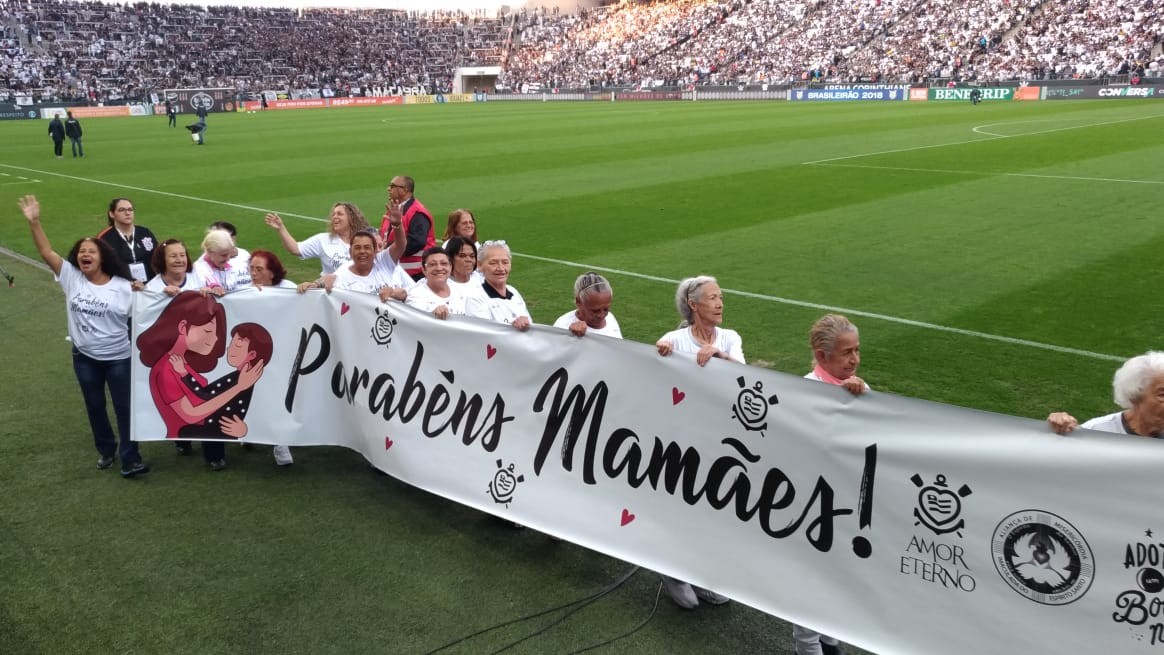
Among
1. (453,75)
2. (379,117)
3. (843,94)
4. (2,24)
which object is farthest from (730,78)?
(2,24)

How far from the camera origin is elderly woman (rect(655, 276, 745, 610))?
4672mm

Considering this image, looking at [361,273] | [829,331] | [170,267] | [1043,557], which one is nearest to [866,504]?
[1043,557]

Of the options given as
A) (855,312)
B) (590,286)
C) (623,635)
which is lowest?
(623,635)

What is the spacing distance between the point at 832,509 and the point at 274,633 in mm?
2877

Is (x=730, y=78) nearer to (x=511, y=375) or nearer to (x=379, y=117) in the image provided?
(x=379, y=117)

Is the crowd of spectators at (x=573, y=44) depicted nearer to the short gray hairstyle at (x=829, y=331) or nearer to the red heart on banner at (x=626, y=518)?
the short gray hairstyle at (x=829, y=331)

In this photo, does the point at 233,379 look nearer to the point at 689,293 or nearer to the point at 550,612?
the point at 550,612

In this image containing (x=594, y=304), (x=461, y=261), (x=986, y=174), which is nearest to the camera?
(x=594, y=304)

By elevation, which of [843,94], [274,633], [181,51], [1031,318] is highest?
[181,51]

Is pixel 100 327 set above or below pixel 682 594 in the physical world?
above

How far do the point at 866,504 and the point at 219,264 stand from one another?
547 cm

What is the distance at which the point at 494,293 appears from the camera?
607 centimetres

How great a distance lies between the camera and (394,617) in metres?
4.56

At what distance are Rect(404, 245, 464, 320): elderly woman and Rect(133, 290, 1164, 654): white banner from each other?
0.29 meters
